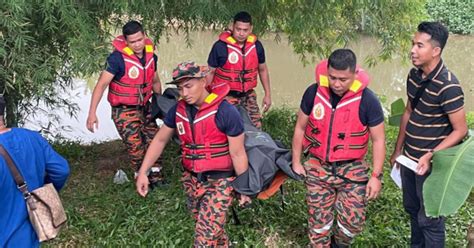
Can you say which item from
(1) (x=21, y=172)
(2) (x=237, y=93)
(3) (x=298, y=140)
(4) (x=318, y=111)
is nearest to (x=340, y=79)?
(4) (x=318, y=111)

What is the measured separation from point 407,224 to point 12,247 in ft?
10.5

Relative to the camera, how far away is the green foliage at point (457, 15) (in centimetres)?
1733

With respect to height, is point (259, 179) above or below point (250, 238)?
above

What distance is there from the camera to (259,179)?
139 inches

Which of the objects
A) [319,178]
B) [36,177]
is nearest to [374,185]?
[319,178]

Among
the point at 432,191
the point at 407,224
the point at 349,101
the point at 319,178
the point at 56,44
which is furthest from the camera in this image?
the point at 407,224

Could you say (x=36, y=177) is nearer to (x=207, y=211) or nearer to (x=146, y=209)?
(x=207, y=211)

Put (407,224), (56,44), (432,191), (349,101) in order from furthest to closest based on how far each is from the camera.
Answer: (407,224) → (56,44) → (349,101) → (432,191)

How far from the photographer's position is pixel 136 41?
4488mm

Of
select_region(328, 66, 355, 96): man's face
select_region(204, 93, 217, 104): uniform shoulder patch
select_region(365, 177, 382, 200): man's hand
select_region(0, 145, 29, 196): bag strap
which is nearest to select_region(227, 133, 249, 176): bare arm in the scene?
select_region(204, 93, 217, 104): uniform shoulder patch

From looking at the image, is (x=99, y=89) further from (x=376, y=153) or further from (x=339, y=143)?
(x=376, y=153)

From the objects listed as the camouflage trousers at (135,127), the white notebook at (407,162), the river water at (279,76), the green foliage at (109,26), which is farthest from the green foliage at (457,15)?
Result: the white notebook at (407,162)

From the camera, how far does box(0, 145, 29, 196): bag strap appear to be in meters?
2.73

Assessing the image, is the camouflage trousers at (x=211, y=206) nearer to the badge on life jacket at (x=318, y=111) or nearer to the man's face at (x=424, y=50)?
the badge on life jacket at (x=318, y=111)
